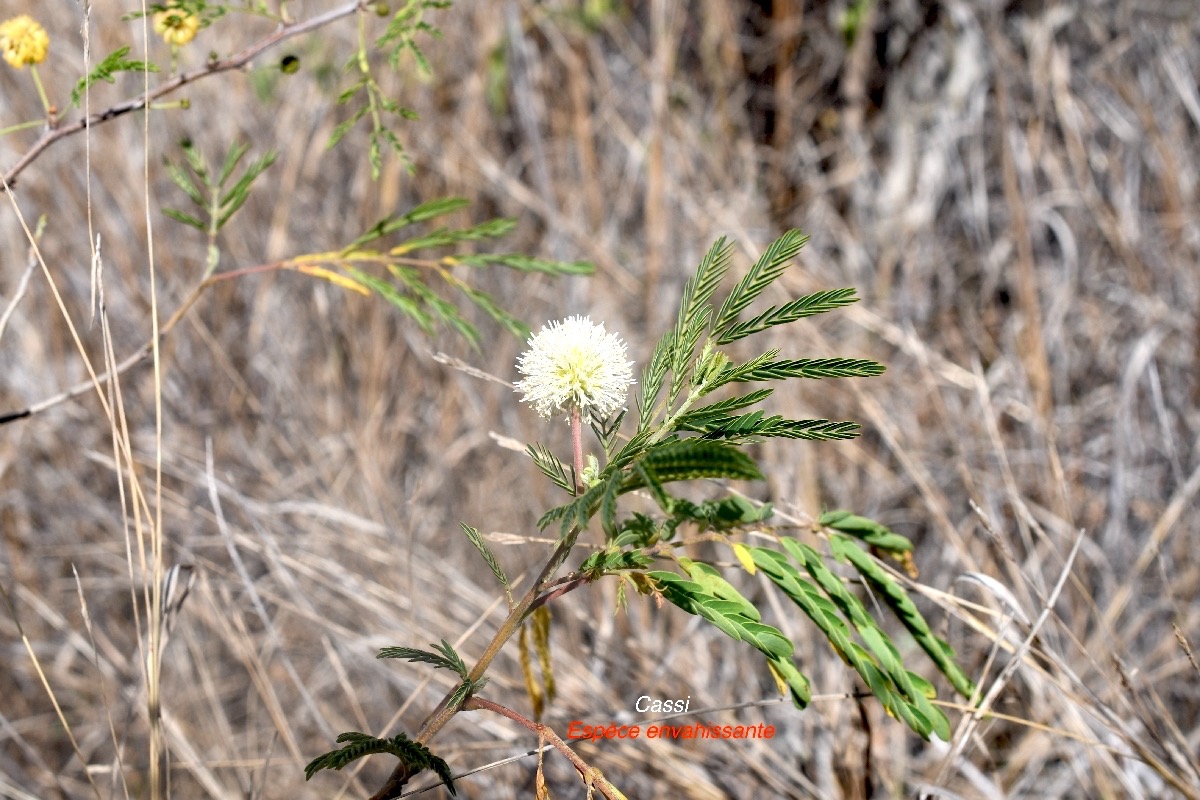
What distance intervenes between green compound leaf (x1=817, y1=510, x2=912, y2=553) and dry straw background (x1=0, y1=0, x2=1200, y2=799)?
2.63 ft

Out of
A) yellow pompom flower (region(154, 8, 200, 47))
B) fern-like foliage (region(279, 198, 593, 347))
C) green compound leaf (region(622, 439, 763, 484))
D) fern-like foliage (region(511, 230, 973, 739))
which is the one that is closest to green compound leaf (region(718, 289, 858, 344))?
fern-like foliage (region(511, 230, 973, 739))

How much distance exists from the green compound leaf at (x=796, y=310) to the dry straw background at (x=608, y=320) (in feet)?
3.38

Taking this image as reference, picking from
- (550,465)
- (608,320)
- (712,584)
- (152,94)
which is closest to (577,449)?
(550,465)

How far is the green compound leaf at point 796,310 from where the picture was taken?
0.67 m

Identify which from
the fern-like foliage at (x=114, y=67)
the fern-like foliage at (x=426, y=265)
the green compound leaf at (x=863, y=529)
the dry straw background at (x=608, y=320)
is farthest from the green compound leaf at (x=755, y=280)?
the dry straw background at (x=608, y=320)

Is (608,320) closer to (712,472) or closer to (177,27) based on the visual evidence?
(177,27)

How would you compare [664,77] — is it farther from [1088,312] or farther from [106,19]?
[106,19]

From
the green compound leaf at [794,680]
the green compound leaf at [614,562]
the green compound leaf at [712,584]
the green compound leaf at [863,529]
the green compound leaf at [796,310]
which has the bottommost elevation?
the green compound leaf at [794,680]

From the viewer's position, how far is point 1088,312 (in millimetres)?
Answer: 2312

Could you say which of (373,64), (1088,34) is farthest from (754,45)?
(373,64)

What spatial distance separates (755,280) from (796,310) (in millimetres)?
42

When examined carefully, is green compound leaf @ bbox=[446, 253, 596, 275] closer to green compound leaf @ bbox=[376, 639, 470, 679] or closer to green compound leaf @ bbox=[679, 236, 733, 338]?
green compound leaf @ bbox=[679, 236, 733, 338]

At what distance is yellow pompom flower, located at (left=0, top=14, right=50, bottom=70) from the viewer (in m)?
0.91

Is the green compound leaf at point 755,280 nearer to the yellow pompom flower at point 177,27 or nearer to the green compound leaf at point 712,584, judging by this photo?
the green compound leaf at point 712,584
